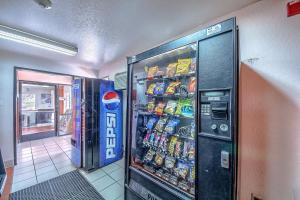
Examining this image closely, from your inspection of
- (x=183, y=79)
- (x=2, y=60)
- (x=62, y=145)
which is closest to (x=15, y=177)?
(x=62, y=145)

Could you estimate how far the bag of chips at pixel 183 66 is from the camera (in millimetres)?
1651

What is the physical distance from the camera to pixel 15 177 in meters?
2.62

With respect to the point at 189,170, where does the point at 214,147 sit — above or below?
above

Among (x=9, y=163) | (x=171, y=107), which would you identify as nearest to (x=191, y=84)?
(x=171, y=107)

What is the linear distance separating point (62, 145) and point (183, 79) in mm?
4569

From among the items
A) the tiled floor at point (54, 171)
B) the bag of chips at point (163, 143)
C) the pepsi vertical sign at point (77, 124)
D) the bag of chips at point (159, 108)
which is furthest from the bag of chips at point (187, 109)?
the pepsi vertical sign at point (77, 124)

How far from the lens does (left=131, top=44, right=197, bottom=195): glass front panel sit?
64.9 inches

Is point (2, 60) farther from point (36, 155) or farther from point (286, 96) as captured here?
point (286, 96)

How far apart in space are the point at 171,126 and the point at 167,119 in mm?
144

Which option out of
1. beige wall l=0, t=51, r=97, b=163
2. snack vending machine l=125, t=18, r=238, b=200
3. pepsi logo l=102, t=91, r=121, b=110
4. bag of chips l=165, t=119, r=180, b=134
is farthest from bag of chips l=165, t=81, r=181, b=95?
beige wall l=0, t=51, r=97, b=163

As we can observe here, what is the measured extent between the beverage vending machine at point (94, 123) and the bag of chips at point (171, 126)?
5.59 ft

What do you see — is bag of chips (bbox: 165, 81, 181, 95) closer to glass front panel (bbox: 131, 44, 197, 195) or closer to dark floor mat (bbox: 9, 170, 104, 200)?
glass front panel (bbox: 131, 44, 197, 195)

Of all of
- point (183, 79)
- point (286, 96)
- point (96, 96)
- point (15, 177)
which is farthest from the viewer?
point (96, 96)

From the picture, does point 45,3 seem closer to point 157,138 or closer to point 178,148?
point 157,138
